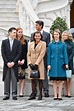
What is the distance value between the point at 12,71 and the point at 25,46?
2.66ft

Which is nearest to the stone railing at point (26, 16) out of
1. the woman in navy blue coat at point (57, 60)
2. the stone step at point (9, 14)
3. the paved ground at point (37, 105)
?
the stone step at point (9, 14)

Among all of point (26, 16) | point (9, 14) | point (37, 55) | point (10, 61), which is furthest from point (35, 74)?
point (9, 14)

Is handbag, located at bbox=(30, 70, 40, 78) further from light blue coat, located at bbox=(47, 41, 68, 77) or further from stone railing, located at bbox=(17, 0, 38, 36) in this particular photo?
stone railing, located at bbox=(17, 0, 38, 36)

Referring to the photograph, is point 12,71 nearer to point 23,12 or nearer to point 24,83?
point 24,83

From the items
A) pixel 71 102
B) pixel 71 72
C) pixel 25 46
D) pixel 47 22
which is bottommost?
pixel 71 102

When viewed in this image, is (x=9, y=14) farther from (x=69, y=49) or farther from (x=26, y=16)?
(x=69, y=49)

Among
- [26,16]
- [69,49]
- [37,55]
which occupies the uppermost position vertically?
[26,16]

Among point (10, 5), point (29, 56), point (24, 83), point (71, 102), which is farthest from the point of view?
point (10, 5)

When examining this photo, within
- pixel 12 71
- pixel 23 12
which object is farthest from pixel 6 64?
pixel 23 12

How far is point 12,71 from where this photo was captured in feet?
32.3

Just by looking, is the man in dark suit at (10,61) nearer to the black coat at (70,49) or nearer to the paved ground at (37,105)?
the paved ground at (37,105)

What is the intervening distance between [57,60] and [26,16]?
579cm

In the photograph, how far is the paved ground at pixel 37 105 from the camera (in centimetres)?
799

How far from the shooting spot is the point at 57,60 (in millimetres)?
9695
